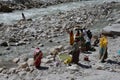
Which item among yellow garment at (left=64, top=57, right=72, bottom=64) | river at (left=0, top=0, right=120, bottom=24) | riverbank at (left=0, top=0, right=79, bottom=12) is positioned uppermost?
yellow garment at (left=64, top=57, right=72, bottom=64)

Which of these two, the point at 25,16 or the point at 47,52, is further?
the point at 25,16

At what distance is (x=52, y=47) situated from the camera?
74.7 ft

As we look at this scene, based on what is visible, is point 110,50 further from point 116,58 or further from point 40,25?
point 40,25

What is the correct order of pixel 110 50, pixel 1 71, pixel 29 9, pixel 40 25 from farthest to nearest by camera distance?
pixel 29 9
pixel 40 25
pixel 110 50
pixel 1 71

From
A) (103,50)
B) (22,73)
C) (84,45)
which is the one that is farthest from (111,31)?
(22,73)

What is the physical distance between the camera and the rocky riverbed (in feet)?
52.7

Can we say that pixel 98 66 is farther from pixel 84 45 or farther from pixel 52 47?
pixel 52 47

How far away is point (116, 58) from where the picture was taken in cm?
1834

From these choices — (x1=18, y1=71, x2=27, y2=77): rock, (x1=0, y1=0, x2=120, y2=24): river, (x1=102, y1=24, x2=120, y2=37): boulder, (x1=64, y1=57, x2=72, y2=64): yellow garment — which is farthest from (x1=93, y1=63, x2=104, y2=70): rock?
(x1=0, y1=0, x2=120, y2=24): river

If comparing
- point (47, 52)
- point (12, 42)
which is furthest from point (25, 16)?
point (47, 52)

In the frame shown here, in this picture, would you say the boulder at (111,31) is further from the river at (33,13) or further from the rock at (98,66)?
the river at (33,13)

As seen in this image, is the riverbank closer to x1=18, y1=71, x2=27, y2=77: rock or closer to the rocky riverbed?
the rocky riverbed

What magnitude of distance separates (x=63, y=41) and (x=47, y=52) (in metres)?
3.33


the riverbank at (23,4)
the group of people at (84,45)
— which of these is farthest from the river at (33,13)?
the group of people at (84,45)
